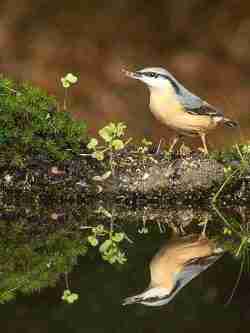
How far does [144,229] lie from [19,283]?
2.96 feet

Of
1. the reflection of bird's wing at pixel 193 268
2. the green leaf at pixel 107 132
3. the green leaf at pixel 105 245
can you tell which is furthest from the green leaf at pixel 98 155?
the reflection of bird's wing at pixel 193 268

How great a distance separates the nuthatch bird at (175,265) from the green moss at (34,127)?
3.82 ft

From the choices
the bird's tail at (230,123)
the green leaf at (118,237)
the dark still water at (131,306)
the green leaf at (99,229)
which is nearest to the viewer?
the dark still water at (131,306)

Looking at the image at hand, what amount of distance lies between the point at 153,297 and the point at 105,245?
2.10 feet

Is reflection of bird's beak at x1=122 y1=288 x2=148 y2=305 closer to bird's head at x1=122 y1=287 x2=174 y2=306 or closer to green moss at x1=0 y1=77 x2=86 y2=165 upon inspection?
bird's head at x1=122 y1=287 x2=174 y2=306

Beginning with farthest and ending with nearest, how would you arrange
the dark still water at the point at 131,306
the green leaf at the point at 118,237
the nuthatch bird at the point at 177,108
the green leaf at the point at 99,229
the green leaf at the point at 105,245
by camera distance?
the nuthatch bird at the point at 177,108
the green leaf at the point at 99,229
the green leaf at the point at 118,237
the green leaf at the point at 105,245
the dark still water at the point at 131,306

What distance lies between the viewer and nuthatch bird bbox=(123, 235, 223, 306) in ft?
13.6

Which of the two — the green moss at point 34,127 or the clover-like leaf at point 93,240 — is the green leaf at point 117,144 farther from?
the clover-like leaf at point 93,240

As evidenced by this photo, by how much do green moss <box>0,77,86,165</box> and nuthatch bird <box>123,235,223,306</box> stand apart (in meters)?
1.17

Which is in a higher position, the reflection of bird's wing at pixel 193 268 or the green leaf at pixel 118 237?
the green leaf at pixel 118 237

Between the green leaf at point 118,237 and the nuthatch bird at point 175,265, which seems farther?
the green leaf at point 118,237

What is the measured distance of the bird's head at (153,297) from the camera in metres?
3.98

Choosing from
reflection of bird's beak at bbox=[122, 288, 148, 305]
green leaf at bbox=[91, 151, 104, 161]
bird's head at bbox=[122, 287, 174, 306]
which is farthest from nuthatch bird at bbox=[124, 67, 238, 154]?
reflection of bird's beak at bbox=[122, 288, 148, 305]

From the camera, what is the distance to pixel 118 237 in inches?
189
